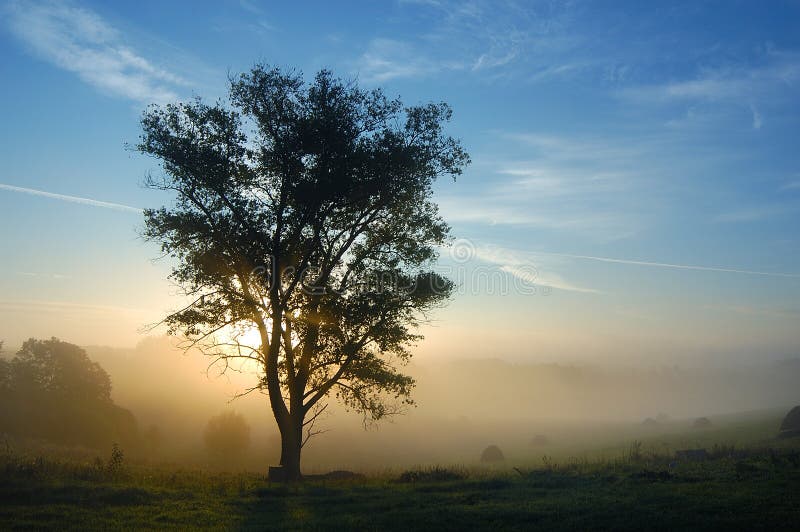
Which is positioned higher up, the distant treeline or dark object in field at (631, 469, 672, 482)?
the distant treeline

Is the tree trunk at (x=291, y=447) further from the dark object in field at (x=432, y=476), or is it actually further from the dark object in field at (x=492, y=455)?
the dark object in field at (x=492, y=455)

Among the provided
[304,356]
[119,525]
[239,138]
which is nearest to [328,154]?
[239,138]

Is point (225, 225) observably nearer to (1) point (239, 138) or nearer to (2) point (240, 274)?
(2) point (240, 274)

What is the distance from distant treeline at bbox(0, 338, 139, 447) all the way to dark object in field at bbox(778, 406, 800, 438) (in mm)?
79579

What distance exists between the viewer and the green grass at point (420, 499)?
13.3m

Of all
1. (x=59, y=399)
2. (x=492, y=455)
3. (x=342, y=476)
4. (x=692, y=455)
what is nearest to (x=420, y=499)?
(x=342, y=476)

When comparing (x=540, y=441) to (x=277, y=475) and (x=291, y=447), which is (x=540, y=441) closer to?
(x=291, y=447)

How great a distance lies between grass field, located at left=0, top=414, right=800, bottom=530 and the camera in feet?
43.7

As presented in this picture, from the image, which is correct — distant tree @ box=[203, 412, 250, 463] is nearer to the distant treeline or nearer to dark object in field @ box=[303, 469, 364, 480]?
the distant treeline

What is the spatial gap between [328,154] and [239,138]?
166 inches

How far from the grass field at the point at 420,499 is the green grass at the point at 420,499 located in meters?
0.04

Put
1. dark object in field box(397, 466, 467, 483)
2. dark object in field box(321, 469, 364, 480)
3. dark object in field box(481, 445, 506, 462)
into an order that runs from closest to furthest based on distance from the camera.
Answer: dark object in field box(397, 466, 467, 483) → dark object in field box(321, 469, 364, 480) → dark object in field box(481, 445, 506, 462)

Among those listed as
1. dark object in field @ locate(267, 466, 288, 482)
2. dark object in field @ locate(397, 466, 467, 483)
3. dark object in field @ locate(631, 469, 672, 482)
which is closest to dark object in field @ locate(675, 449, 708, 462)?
dark object in field @ locate(631, 469, 672, 482)

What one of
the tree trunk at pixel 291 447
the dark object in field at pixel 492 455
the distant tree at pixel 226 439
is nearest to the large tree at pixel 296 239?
the tree trunk at pixel 291 447
